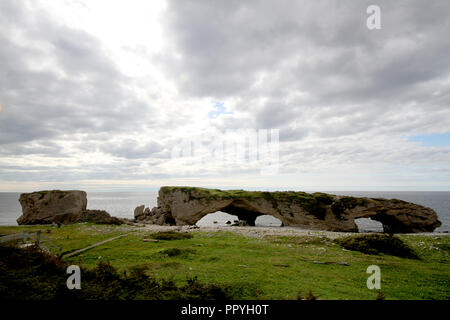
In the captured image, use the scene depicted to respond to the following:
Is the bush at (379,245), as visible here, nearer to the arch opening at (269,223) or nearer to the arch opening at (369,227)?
the arch opening at (369,227)

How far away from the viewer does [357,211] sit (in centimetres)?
4894

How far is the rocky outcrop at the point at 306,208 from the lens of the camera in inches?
1932

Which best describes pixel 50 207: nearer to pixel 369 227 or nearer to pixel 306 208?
pixel 306 208

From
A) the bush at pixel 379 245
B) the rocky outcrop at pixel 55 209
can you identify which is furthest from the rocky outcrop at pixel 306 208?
the bush at pixel 379 245

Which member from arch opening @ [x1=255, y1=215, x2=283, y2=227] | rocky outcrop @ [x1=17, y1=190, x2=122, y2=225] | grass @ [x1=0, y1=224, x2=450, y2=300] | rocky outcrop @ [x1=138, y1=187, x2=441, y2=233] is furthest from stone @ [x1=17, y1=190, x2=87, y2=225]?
arch opening @ [x1=255, y1=215, x2=283, y2=227]

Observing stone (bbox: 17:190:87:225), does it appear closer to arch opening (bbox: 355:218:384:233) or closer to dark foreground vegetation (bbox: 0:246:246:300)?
dark foreground vegetation (bbox: 0:246:246:300)

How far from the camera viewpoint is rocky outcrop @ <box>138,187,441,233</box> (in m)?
49.1

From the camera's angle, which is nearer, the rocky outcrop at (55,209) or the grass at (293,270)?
the grass at (293,270)

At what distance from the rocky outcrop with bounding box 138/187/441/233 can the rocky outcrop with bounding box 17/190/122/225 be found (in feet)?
48.2

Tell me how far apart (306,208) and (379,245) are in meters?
30.5

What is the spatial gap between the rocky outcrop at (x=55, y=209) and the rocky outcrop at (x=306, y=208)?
14691 mm

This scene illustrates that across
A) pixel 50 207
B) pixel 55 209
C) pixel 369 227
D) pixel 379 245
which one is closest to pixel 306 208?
pixel 379 245
